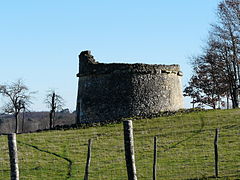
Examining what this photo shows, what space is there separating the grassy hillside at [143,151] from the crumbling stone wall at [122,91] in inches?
111

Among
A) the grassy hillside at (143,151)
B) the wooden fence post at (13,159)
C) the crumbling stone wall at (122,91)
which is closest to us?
the wooden fence post at (13,159)

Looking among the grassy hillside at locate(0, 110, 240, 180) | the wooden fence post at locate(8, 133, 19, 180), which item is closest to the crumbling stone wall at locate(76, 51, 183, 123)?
the grassy hillside at locate(0, 110, 240, 180)

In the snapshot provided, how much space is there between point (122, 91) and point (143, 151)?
496 inches

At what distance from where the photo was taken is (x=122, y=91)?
32.6 m

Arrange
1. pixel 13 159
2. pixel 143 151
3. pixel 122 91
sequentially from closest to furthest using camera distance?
pixel 13 159
pixel 143 151
pixel 122 91

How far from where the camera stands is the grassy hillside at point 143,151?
16266 millimetres

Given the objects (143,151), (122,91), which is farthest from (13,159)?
→ (122,91)

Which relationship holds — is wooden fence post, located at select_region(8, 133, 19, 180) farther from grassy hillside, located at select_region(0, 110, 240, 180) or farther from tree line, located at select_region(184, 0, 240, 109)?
tree line, located at select_region(184, 0, 240, 109)

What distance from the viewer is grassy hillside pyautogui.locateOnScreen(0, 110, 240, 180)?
16266 mm

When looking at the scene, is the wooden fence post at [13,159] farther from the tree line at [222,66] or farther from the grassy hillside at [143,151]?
the tree line at [222,66]

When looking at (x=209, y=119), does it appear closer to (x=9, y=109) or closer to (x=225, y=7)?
(x=225, y=7)

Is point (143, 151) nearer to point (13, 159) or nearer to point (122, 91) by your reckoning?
point (13, 159)

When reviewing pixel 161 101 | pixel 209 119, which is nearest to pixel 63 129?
pixel 161 101

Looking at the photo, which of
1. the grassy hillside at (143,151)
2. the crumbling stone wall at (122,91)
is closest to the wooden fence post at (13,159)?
the grassy hillside at (143,151)
